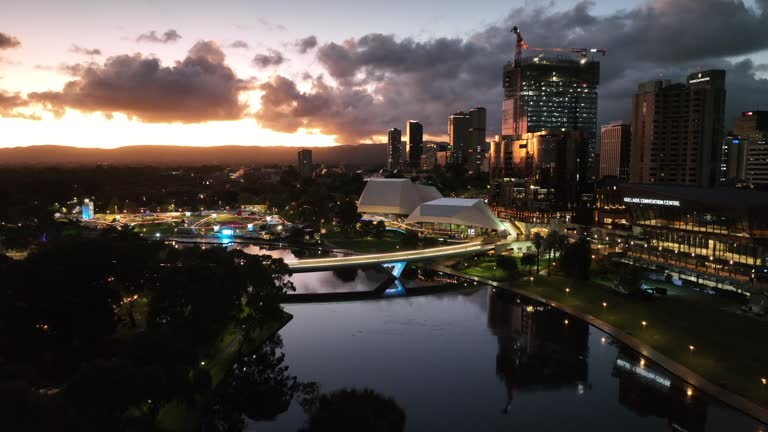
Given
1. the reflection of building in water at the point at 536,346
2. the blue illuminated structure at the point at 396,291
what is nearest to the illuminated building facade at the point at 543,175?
the blue illuminated structure at the point at 396,291

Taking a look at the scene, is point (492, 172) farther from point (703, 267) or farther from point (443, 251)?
point (703, 267)

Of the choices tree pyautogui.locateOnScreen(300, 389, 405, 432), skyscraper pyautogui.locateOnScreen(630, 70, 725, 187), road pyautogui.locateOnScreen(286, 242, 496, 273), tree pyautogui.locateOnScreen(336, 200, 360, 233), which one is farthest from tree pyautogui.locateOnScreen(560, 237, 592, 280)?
skyscraper pyautogui.locateOnScreen(630, 70, 725, 187)

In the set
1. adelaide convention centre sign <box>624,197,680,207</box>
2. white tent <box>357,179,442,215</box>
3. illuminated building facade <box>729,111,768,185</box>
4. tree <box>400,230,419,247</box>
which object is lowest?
tree <box>400,230,419,247</box>

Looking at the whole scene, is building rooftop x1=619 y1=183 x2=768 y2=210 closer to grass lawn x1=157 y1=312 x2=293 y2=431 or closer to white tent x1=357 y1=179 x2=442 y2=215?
grass lawn x1=157 y1=312 x2=293 y2=431

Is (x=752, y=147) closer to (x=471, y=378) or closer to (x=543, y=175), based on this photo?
(x=543, y=175)

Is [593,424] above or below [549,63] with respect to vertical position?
below

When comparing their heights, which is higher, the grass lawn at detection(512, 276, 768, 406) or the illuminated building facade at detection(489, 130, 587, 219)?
the illuminated building facade at detection(489, 130, 587, 219)

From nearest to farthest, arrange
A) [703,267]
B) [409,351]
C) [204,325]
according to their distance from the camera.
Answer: [204,325]
[409,351]
[703,267]

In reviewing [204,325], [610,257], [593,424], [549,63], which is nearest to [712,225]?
[610,257]
